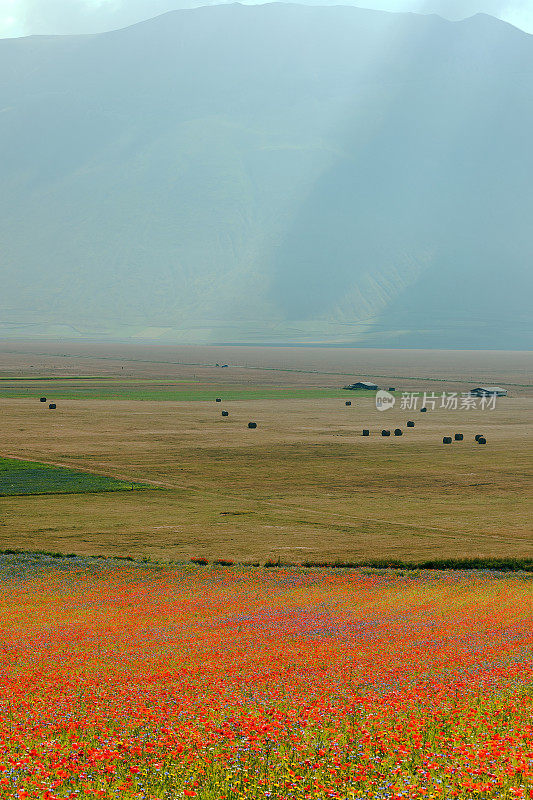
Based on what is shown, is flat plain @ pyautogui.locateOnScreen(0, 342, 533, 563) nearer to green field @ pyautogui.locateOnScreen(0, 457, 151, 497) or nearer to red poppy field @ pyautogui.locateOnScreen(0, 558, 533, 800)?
green field @ pyautogui.locateOnScreen(0, 457, 151, 497)

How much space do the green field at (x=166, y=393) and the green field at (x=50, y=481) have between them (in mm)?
82161

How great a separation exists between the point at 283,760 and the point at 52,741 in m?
5.36

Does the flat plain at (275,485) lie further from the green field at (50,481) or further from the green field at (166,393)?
the green field at (166,393)

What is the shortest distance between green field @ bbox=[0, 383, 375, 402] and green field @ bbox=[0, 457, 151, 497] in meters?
82.2

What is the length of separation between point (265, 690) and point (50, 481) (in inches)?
2074

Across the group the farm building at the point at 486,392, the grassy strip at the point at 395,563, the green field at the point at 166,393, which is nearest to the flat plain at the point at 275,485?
the grassy strip at the point at 395,563

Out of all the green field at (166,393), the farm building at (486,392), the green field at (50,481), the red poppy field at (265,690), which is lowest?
the red poppy field at (265,690)

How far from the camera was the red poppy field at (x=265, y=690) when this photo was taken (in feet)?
62.1

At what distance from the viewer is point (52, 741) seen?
21.1m

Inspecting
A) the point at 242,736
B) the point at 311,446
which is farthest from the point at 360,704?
the point at 311,446

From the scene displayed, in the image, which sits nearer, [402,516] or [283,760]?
[283,760]

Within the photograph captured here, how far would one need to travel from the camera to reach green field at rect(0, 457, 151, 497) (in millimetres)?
71312

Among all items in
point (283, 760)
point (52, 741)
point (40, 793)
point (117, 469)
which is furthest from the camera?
point (117, 469)

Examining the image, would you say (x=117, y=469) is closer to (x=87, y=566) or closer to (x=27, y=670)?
(x=87, y=566)
